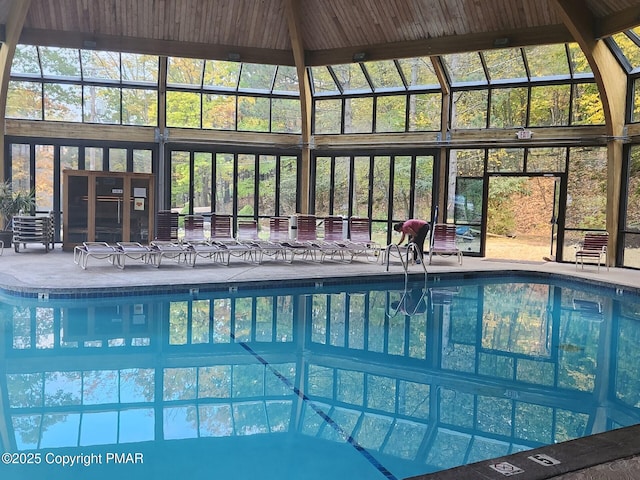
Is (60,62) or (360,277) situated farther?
(60,62)

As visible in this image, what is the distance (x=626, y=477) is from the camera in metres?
2.37

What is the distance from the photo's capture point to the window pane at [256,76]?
1354 centimetres

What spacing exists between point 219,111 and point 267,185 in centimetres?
215

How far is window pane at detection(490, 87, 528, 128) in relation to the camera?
12.5m

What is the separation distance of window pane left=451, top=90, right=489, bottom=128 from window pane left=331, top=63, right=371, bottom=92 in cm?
218


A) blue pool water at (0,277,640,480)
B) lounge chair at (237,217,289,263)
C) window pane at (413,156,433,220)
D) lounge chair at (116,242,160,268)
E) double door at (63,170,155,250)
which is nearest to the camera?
blue pool water at (0,277,640,480)

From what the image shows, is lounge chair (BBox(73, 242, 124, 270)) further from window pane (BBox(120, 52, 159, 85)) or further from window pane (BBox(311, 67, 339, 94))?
window pane (BBox(311, 67, 339, 94))

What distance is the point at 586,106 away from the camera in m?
11.9

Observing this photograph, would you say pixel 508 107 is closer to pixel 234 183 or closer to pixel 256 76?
pixel 256 76

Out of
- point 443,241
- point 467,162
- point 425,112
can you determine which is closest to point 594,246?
point 443,241

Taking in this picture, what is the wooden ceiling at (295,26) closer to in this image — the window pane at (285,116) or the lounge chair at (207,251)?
the window pane at (285,116)

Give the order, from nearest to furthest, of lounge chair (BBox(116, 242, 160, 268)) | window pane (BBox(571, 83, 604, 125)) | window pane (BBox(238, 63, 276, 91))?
lounge chair (BBox(116, 242, 160, 268)) → window pane (BBox(571, 83, 604, 125)) → window pane (BBox(238, 63, 276, 91))

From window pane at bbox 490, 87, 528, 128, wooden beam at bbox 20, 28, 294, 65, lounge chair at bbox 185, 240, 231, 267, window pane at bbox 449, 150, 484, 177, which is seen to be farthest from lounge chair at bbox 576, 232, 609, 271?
wooden beam at bbox 20, 28, 294, 65

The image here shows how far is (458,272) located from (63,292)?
6.82 m
